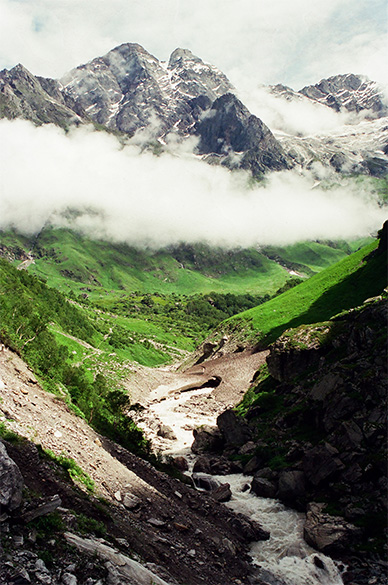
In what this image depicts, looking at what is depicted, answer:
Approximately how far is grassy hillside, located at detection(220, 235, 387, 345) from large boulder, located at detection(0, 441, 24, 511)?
7926 centimetres

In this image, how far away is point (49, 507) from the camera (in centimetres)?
1508

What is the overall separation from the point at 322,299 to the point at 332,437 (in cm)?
6873

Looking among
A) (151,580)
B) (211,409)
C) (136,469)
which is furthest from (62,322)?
(151,580)

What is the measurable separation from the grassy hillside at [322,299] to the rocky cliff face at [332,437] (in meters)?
32.7

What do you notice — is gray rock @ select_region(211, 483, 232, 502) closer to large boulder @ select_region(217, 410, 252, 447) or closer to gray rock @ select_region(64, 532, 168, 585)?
large boulder @ select_region(217, 410, 252, 447)

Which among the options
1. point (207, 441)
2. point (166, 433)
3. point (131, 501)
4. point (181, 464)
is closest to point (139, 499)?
point (131, 501)

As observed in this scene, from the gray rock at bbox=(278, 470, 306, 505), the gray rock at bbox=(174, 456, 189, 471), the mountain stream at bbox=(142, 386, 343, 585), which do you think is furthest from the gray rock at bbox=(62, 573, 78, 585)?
the gray rock at bbox=(174, 456, 189, 471)

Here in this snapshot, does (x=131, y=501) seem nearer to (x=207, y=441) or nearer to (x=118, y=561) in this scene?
(x=118, y=561)

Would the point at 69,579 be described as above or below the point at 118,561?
above

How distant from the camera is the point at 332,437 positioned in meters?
33.6

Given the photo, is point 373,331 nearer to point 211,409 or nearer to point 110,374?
point 211,409

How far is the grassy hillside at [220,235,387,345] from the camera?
85062mm

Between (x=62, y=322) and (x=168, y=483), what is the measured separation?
8581 centimetres

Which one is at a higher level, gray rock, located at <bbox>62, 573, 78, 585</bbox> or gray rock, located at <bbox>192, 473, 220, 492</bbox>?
gray rock, located at <bbox>62, 573, 78, 585</bbox>
